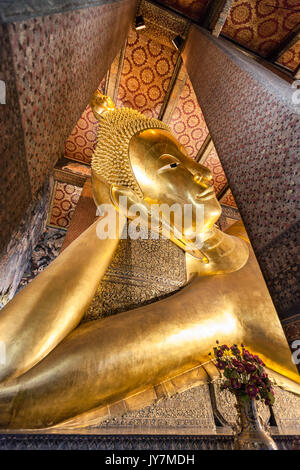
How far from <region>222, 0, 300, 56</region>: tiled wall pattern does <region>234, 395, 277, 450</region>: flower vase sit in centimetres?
289

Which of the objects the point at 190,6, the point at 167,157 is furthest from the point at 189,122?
the point at 167,157

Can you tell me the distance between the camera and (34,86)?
0.56m

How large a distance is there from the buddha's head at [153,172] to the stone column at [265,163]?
0.25 m

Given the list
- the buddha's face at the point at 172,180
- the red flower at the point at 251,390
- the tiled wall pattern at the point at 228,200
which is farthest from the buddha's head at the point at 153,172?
the tiled wall pattern at the point at 228,200

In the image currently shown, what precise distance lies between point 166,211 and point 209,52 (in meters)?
1.15

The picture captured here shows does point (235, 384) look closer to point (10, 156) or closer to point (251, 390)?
point (251, 390)

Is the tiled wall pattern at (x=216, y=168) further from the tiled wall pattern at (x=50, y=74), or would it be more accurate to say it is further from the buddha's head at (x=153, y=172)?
Answer: the tiled wall pattern at (x=50, y=74)

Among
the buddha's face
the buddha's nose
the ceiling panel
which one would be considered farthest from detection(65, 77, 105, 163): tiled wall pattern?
the buddha's nose

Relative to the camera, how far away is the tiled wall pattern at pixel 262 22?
Result: 1.97 metres

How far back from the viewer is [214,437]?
→ 3.40 feet

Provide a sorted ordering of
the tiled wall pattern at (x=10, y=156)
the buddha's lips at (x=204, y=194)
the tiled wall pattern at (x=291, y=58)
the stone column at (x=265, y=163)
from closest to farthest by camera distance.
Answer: the tiled wall pattern at (x=10, y=156) → the stone column at (x=265, y=163) → the buddha's lips at (x=204, y=194) → the tiled wall pattern at (x=291, y=58)

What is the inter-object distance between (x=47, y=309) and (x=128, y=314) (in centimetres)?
43

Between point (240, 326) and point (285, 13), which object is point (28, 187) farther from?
point (285, 13)

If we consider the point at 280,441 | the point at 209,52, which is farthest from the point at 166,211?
the point at 280,441
